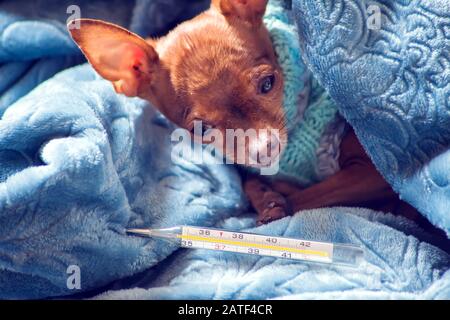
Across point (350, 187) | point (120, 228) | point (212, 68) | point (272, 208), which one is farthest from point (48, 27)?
point (350, 187)

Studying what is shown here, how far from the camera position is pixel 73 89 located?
1537 mm

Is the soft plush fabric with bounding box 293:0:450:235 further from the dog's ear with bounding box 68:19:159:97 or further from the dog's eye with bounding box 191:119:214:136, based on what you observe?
the dog's ear with bounding box 68:19:159:97

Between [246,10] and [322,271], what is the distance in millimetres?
728

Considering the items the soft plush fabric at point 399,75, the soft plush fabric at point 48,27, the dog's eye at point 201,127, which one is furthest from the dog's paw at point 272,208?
the soft plush fabric at point 48,27

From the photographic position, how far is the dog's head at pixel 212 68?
1487 millimetres

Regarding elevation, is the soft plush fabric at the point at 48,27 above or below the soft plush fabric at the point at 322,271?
above

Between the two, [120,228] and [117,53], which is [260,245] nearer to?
[120,228]

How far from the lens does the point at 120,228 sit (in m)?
1.44

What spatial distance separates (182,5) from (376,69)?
82cm

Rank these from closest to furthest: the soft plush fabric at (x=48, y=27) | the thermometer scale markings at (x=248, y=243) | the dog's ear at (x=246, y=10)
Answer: the thermometer scale markings at (x=248, y=243)
the dog's ear at (x=246, y=10)
the soft plush fabric at (x=48, y=27)

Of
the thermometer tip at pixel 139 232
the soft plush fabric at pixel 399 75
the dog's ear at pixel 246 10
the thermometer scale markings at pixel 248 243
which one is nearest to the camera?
the soft plush fabric at pixel 399 75

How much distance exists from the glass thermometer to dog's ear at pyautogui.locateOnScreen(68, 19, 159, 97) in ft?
1.41

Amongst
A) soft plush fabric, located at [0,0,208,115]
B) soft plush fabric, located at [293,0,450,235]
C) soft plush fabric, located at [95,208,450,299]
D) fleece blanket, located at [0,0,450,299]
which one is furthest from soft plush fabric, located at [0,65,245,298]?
soft plush fabric, located at [293,0,450,235]

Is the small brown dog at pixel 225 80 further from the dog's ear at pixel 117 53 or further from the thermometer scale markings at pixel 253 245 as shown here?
the thermometer scale markings at pixel 253 245
